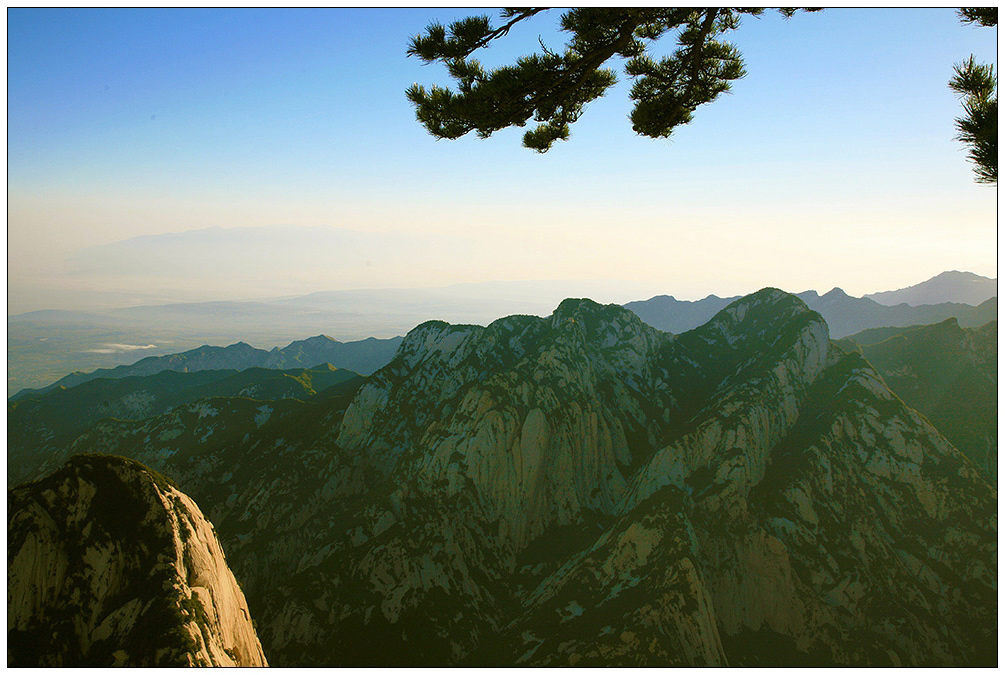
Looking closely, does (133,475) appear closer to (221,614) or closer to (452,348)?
(221,614)

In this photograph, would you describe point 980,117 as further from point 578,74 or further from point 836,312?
point 836,312

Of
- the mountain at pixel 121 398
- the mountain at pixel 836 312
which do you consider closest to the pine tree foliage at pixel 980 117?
the mountain at pixel 121 398

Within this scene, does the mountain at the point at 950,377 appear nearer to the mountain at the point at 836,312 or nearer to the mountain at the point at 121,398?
the mountain at the point at 836,312

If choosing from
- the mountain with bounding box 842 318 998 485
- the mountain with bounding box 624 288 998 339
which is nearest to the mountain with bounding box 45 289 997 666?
the mountain with bounding box 842 318 998 485

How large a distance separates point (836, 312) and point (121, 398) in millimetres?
172072

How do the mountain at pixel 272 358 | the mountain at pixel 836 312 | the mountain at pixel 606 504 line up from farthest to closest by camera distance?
the mountain at pixel 836 312 < the mountain at pixel 272 358 < the mountain at pixel 606 504

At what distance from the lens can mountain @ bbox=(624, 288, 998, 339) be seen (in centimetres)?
12975

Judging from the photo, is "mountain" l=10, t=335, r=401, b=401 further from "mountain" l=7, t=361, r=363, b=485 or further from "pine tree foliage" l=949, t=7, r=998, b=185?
"pine tree foliage" l=949, t=7, r=998, b=185

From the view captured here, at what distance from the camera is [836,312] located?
488 ft

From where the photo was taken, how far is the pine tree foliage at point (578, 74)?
916 centimetres

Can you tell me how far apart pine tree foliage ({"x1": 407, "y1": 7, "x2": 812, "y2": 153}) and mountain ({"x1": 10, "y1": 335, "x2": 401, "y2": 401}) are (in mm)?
114521

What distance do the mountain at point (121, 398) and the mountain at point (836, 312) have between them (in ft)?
249

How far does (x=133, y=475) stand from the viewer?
10352 millimetres

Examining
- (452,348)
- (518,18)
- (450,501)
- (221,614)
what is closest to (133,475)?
(221,614)
